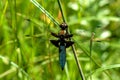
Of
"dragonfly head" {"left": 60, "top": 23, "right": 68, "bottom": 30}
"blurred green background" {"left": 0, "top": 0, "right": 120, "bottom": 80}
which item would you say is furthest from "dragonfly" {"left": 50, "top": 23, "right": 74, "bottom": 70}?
"blurred green background" {"left": 0, "top": 0, "right": 120, "bottom": 80}

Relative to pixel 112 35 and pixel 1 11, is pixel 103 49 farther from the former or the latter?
pixel 1 11

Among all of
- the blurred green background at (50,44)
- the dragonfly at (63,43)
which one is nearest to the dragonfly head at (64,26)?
the dragonfly at (63,43)

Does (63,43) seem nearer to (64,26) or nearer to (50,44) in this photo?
(64,26)

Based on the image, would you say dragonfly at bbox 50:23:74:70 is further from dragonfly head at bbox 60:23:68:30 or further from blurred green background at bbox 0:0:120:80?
blurred green background at bbox 0:0:120:80

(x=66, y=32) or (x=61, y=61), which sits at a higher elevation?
(x=66, y=32)

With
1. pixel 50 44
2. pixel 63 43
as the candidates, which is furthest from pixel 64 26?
pixel 50 44

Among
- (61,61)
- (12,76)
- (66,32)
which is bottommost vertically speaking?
(12,76)

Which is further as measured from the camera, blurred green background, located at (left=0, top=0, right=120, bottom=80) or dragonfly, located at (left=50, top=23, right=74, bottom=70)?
blurred green background, located at (left=0, top=0, right=120, bottom=80)

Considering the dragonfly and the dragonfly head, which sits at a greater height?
the dragonfly head

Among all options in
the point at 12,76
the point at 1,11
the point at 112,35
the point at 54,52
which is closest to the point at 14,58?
the point at 12,76
